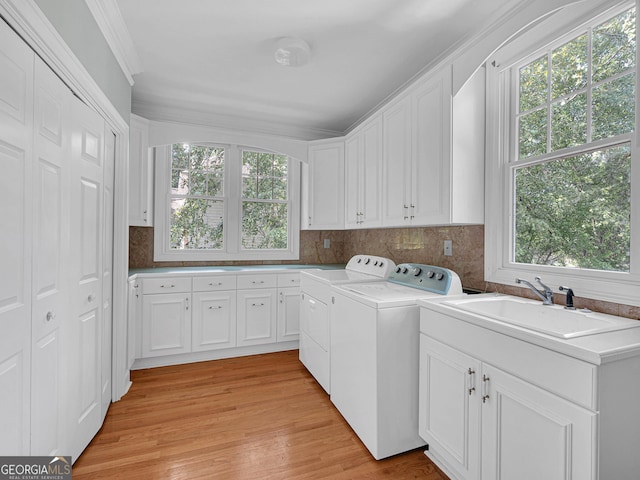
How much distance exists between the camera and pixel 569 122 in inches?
66.4

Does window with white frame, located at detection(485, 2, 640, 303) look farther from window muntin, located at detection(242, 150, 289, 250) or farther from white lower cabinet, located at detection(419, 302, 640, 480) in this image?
window muntin, located at detection(242, 150, 289, 250)

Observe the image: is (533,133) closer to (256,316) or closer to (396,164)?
(396,164)

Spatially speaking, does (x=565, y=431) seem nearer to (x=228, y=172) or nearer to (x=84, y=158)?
(x=84, y=158)

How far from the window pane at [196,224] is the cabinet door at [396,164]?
6.55 feet

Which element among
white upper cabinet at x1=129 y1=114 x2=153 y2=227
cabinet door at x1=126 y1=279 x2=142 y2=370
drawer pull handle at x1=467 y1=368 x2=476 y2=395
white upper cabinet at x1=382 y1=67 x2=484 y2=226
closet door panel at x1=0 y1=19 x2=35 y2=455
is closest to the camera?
closet door panel at x1=0 y1=19 x2=35 y2=455

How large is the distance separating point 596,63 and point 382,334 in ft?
5.74

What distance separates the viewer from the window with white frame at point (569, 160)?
1.45m

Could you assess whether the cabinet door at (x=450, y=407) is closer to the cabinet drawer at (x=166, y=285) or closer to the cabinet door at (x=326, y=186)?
the cabinet door at (x=326, y=186)

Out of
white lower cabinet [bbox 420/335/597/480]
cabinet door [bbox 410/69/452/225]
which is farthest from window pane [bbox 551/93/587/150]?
white lower cabinet [bbox 420/335/597/480]

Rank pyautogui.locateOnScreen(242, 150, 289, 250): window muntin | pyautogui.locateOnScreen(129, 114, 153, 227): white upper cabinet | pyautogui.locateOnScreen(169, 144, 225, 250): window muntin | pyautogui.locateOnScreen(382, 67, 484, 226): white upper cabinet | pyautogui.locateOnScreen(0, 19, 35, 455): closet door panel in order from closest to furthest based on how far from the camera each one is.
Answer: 1. pyautogui.locateOnScreen(0, 19, 35, 455): closet door panel
2. pyautogui.locateOnScreen(382, 67, 484, 226): white upper cabinet
3. pyautogui.locateOnScreen(129, 114, 153, 227): white upper cabinet
4. pyautogui.locateOnScreen(169, 144, 225, 250): window muntin
5. pyautogui.locateOnScreen(242, 150, 289, 250): window muntin

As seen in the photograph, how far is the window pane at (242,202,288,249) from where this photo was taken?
376 cm

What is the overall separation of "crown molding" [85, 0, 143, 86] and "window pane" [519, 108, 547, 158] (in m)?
2.52

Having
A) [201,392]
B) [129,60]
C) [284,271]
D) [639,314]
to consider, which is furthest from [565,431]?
[129,60]

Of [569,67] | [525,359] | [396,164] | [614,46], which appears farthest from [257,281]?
[614,46]
